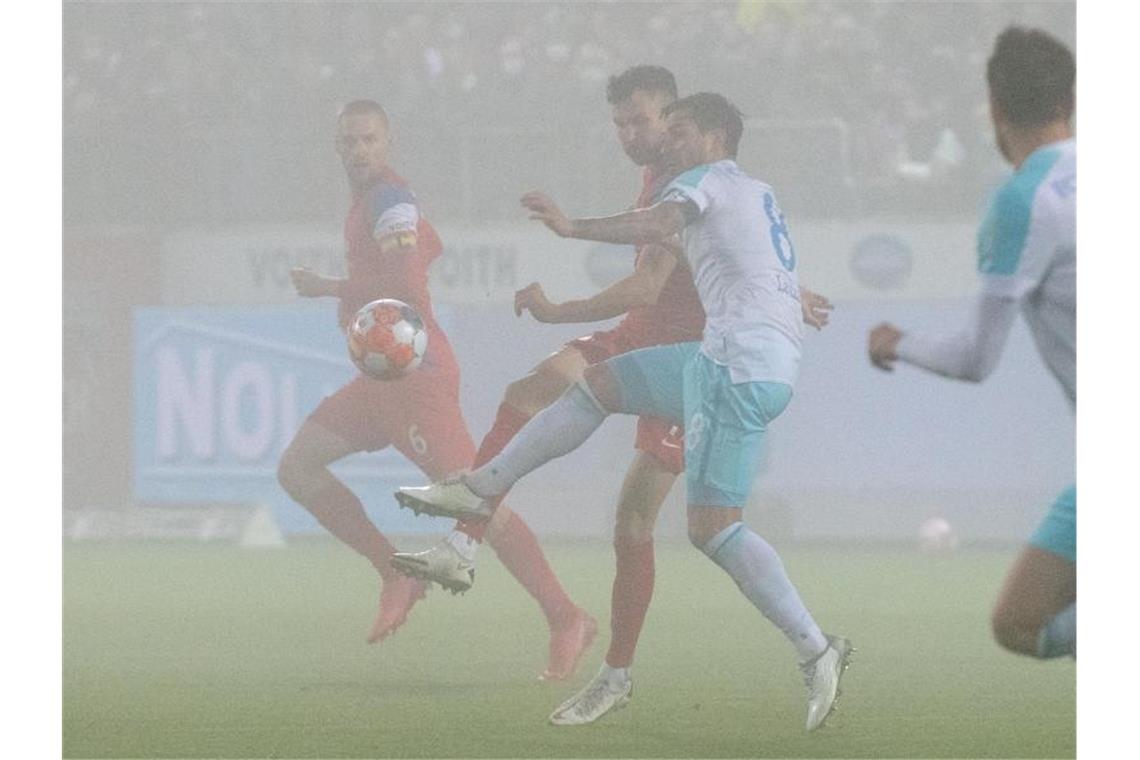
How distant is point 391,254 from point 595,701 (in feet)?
6.04

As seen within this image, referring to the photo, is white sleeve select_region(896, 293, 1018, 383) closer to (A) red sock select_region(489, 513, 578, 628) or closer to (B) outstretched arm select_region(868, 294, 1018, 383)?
(B) outstretched arm select_region(868, 294, 1018, 383)

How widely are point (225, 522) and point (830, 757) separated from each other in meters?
3.07

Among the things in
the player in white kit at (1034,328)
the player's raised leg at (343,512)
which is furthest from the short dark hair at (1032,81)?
the player's raised leg at (343,512)

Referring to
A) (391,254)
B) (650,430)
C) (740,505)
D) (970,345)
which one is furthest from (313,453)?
(970,345)

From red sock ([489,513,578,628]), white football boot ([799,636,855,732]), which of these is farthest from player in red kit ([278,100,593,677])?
white football boot ([799,636,855,732])

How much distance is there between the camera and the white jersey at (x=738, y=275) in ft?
23.6

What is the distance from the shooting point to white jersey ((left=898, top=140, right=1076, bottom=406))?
5.64 meters

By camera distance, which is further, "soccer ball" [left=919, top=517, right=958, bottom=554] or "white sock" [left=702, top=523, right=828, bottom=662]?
"soccer ball" [left=919, top=517, right=958, bottom=554]

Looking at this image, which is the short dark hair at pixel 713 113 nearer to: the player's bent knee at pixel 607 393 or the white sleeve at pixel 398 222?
the player's bent knee at pixel 607 393

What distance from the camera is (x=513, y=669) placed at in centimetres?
800

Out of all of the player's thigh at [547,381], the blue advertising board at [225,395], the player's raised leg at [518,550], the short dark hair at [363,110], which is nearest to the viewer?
the player's thigh at [547,381]

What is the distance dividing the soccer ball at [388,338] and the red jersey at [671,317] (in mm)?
862

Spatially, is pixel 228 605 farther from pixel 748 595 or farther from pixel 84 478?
pixel 748 595

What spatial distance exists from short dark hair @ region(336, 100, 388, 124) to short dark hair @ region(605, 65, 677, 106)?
0.98 metres
